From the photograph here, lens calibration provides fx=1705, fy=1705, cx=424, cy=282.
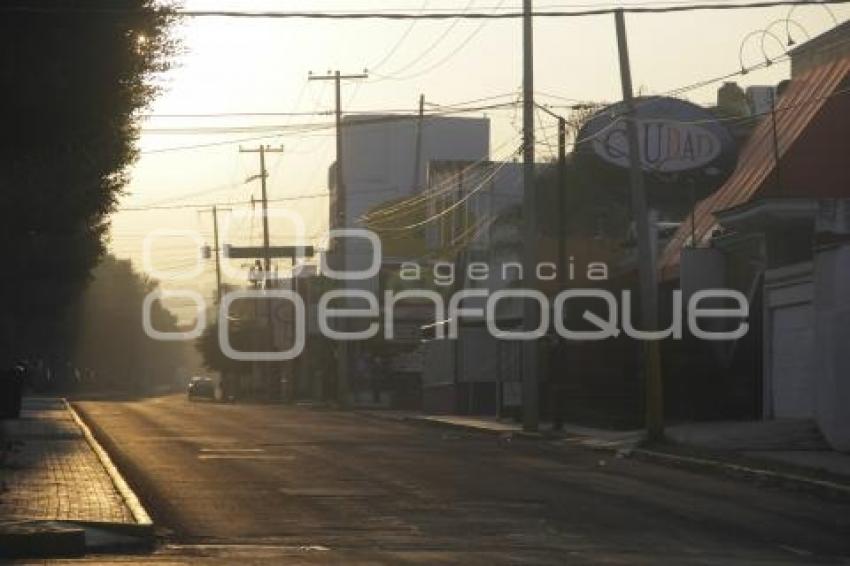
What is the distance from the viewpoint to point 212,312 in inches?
6275

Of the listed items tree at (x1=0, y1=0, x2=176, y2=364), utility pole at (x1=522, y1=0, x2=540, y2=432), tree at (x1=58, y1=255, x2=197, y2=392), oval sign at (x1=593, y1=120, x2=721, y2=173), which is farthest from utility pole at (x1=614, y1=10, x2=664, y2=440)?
tree at (x1=58, y1=255, x2=197, y2=392)

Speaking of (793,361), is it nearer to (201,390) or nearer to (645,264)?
(645,264)

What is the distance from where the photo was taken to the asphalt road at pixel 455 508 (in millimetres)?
15578

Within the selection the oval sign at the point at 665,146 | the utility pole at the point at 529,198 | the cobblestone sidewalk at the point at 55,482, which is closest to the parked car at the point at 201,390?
the oval sign at the point at 665,146

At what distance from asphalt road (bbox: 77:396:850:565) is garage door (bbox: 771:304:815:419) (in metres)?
4.47

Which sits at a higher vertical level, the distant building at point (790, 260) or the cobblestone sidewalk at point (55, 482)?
the distant building at point (790, 260)

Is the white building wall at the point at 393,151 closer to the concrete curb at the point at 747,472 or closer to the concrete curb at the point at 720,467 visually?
the concrete curb at the point at 720,467

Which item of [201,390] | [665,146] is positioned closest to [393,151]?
[201,390]

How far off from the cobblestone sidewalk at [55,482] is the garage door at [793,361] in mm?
13691

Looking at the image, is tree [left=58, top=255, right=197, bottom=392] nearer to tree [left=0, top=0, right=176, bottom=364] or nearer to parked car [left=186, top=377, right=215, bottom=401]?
parked car [left=186, top=377, right=215, bottom=401]

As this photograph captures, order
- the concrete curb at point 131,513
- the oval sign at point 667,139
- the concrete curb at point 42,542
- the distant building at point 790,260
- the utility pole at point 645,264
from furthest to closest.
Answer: the oval sign at point 667,139
the utility pole at point 645,264
the distant building at point 790,260
the concrete curb at point 131,513
the concrete curb at point 42,542

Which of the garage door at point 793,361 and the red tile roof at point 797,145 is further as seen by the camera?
the red tile roof at point 797,145

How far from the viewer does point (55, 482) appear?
21.4 meters

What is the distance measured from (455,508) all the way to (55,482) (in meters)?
5.24
